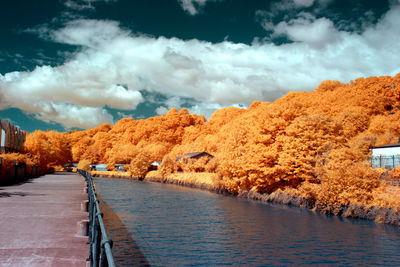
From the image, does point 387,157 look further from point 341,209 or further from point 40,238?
point 40,238

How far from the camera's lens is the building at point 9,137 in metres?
65.7

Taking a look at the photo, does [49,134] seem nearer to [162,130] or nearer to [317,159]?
[162,130]

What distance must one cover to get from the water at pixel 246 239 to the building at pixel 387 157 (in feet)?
49.9

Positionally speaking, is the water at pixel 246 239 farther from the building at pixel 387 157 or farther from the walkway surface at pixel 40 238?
the building at pixel 387 157

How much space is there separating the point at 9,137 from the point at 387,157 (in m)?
69.1

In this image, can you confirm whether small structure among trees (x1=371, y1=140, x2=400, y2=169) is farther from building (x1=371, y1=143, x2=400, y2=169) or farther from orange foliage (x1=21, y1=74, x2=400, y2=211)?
orange foliage (x1=21, y1=74, x2=400, y2=211)

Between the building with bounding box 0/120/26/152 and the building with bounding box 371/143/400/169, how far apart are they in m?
59.6

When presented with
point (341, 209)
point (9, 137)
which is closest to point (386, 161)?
point (341, 209)

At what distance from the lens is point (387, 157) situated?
1423 inches

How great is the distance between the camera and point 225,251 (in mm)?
14492

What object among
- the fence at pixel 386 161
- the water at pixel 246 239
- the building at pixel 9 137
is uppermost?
the building at pixel 9 137

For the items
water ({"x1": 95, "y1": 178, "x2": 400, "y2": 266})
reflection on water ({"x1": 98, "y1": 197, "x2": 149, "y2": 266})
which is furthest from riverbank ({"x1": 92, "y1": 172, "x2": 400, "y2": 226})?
reflection on water ({"x1": 98, "y1": 197, "x2": 149, "y2": 266})

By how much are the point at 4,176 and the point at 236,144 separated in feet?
79.1

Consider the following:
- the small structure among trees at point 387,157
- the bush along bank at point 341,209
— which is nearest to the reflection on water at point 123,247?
the bush along bank at point 341,209
